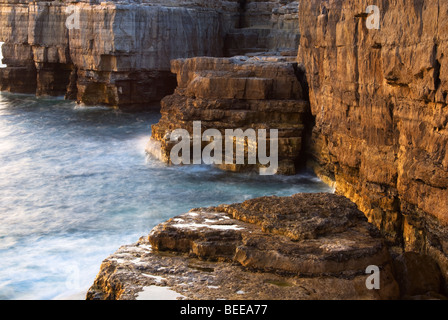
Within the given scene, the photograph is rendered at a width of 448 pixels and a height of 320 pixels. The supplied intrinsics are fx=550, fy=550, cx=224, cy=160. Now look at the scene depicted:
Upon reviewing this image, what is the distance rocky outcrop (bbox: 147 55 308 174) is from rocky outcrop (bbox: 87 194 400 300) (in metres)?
6.42

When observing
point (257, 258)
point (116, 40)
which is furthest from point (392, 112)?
point (116, 40)

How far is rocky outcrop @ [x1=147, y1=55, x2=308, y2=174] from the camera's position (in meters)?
12.9

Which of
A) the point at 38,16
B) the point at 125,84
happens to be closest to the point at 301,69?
the point at 125,84

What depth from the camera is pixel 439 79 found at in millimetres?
6359

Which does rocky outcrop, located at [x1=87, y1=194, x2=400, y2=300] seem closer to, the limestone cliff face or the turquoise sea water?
the limestone cliff face

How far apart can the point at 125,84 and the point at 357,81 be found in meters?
13.3

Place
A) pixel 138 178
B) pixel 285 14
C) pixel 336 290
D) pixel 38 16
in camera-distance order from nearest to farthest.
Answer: pixel 336 290 → pixel 138 178 → pixel 285 14 → pixel 38 16

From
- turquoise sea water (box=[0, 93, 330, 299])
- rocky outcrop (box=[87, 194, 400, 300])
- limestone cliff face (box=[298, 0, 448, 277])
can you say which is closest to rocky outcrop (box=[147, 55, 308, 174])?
turquoise sea water (box=[0, 93, 330, 299])

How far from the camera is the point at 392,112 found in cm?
790

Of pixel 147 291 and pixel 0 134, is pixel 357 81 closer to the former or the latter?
pixel 147 291

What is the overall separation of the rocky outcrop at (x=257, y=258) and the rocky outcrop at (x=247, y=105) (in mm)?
6420

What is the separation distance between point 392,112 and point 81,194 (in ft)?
22.7

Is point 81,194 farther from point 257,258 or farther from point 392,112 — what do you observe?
point 257,258
